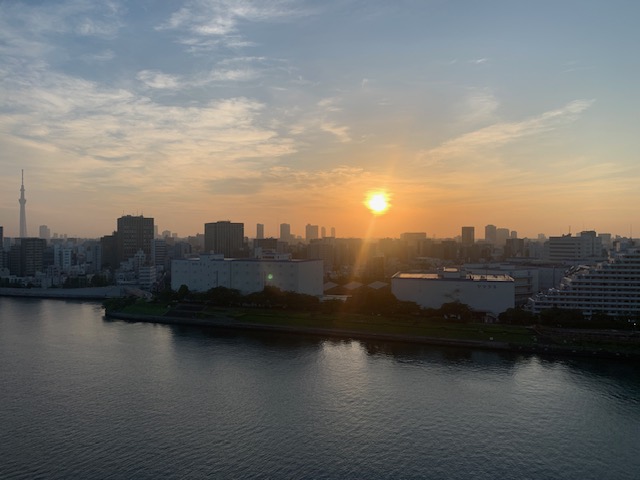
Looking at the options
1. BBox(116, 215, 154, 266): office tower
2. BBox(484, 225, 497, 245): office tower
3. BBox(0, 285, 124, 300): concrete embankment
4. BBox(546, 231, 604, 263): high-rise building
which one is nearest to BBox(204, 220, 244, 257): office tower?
BBox(116, 215, 154, 266): office tower

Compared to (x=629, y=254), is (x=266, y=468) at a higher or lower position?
lower

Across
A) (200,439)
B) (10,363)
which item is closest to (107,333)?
(10,363)

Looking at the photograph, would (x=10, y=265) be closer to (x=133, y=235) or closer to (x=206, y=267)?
(x=133, y=235)

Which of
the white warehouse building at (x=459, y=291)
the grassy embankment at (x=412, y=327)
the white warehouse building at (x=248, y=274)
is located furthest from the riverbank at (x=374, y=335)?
the white warehouse building at (x=248, y=274)

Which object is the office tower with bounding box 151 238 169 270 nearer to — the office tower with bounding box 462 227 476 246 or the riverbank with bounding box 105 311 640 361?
the riverbank with bounding box 105 311 640 361

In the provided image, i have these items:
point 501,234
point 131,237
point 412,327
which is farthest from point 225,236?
point 501,234

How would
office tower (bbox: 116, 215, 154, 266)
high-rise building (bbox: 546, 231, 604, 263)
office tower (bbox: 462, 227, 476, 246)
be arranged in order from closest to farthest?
high-rise building (bbox: 546, 231, 604, 263), office tower (bbox: 116, 215, 154, 266), office tower (bbox: 462, 227, 476, 246)
